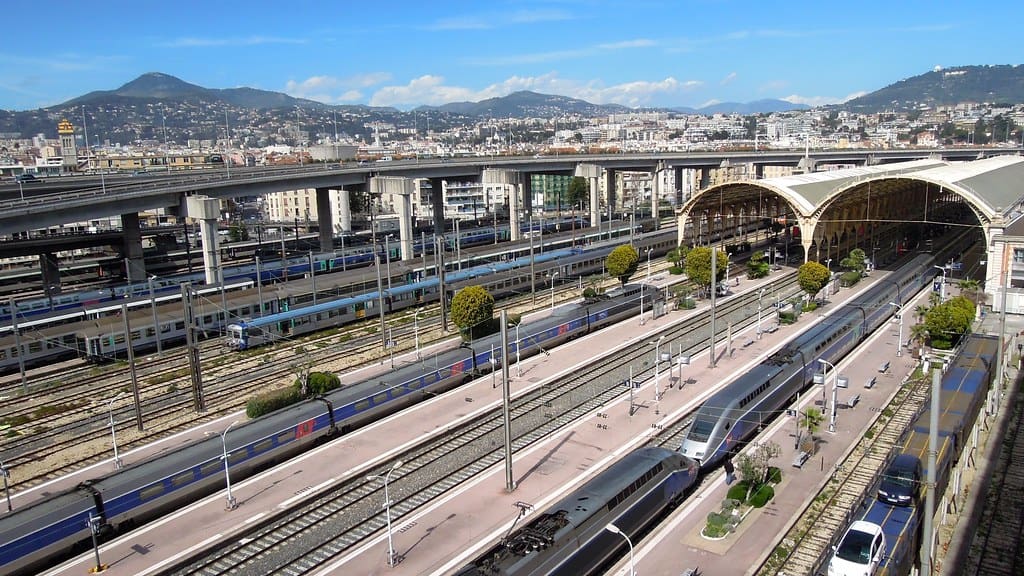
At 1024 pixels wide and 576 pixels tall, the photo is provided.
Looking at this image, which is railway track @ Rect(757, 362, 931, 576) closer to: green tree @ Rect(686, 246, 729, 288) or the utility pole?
green tree @ Rect(686, 246, 729, 288)

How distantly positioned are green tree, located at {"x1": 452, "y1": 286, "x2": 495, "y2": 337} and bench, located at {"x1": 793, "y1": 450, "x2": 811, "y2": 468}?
15638 mm

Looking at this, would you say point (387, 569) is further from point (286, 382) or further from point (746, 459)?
point (286, 382)

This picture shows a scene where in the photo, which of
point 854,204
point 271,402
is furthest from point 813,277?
point 271,402

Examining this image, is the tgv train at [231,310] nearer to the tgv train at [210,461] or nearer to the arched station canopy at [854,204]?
the tgv train at [210,461]

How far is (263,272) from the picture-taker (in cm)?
4878

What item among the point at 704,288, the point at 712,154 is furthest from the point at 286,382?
the point at 712,154

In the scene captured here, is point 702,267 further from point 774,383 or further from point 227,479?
point 227,479

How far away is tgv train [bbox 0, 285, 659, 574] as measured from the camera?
16358 millimetres

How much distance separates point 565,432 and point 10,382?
24073 mm

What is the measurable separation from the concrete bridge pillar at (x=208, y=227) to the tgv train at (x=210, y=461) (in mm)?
22097

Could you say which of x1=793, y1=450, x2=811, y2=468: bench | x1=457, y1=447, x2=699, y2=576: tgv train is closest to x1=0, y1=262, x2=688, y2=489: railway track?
x1=457, y1=447, x2=699, y2=576: tgv train

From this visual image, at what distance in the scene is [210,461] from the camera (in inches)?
776

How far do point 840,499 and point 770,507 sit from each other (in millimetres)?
2060

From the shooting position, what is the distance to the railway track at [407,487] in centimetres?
1681
